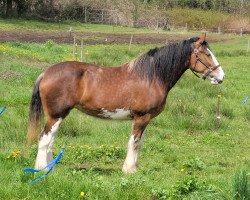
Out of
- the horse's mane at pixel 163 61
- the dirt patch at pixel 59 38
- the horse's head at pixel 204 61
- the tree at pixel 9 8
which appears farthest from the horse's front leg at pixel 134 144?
the tree at pixel 9 8

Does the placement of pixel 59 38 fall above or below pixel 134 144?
below

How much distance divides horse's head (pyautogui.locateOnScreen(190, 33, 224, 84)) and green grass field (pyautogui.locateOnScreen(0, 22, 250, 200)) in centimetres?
164

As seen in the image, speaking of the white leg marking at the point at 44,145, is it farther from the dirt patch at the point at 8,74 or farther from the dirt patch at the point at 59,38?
the dirt patch at the point at 59,38

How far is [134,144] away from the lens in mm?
7996

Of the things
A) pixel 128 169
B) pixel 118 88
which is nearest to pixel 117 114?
pixel 118 88

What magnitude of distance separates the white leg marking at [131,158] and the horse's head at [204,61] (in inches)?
69.9

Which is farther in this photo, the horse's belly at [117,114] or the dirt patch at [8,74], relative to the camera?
the dirt patch at [8,74]

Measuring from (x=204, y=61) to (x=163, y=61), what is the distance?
77 centimetres

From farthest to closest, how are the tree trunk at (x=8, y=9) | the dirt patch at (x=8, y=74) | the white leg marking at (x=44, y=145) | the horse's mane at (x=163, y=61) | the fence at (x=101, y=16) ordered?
the fence at (x=101, y=16) → the tree trunk at (x=8, y=9) → the dirt patch at (x=8, y=74) → the horse's mane at (x=163, y=61) → the white leg marking at (x=44, y=145)

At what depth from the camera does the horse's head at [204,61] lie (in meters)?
8.13

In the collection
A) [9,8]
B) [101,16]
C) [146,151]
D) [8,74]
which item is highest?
[146,151]

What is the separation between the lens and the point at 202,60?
8188mm

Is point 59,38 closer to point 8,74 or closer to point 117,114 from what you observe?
point 8,74

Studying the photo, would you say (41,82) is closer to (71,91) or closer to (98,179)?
(71,91)
